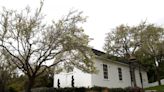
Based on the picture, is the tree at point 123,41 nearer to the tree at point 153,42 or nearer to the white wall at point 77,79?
the tree at point 153,42

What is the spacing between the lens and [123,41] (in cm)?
3219

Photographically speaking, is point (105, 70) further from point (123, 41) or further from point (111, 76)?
point (123, 41)

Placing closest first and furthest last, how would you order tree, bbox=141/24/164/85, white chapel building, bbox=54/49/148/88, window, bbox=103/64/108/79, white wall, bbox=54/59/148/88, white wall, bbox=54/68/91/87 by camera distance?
1. white wall, bbox=54/68/91/87
2. white wall, bbox=54/59/148/88
3. white chapel building, bbox=54/49/148/88
4. window, bbox=103/64/108/79
5. tree, bbox=141/24/164/85

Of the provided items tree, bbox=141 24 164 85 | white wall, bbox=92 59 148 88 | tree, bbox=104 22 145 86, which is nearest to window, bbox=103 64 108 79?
white wall, bbox=92 59 148 88

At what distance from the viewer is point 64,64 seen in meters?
19.4

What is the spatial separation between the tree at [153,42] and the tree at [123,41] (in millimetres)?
852

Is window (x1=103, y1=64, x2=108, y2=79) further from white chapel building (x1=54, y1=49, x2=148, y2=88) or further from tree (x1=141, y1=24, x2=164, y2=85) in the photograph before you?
tree (x1=141, y1=24, x2=164, y2=85)

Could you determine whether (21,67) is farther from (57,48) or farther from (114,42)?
(114,42)

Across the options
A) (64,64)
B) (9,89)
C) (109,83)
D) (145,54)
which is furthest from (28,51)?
(145,54)

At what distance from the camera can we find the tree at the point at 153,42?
32.9 metres

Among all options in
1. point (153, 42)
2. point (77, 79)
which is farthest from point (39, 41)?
point (153, 42)

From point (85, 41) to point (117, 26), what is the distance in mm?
15085

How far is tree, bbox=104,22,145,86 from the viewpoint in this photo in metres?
32.0

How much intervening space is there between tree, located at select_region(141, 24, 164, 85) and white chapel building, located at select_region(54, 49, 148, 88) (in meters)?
3.72
